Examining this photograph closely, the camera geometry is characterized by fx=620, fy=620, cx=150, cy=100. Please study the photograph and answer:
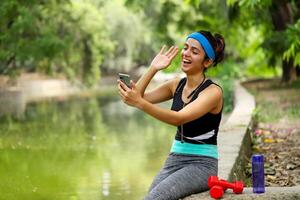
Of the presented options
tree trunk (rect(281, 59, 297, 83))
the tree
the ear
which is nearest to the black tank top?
the ear

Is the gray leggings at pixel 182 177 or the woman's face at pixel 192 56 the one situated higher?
the woman's face at pixel 192 56

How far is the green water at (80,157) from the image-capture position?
9.70 meters

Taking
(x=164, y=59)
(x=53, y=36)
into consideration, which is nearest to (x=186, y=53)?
(x=164, y=59)

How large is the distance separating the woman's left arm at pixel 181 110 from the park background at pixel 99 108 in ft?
1.91

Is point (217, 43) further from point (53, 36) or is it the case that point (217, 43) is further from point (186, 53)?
point (53, 36)

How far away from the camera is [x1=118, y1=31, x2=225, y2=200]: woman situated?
4.32m

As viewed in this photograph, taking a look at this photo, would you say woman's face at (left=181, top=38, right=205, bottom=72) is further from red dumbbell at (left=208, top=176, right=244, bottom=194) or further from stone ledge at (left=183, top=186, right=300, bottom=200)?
stone ledge at (left=183, top=186, right=300, bottom=200)

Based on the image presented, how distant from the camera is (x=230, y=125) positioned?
372 inches

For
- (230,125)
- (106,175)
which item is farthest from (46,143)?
(230,125)

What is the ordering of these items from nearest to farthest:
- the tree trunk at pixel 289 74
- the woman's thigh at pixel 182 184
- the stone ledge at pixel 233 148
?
1. the woman's thigh at pixel 182 184
2. the stone ledge at pixel 233 148
3. the tree trunk at pixel 289 74

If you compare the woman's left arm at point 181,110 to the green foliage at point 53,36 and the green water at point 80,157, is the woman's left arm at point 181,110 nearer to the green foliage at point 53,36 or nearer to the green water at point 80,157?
the green water at point 80,157

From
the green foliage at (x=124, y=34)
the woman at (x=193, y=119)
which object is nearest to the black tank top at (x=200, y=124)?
the woman at (x=193, y=119)

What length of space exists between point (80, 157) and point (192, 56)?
890cm

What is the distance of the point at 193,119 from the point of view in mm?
4285
